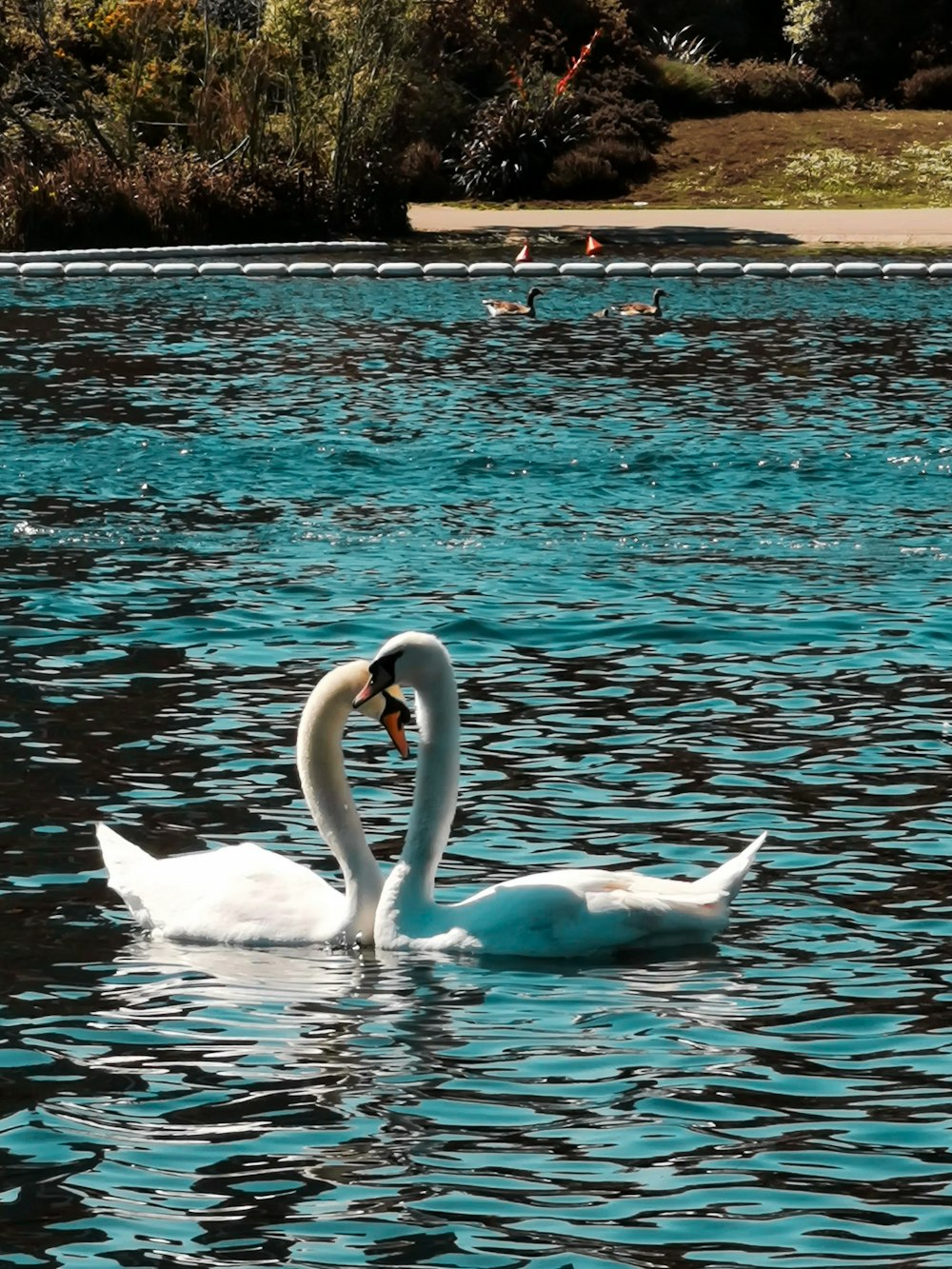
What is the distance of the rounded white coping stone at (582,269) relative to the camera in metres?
32.6

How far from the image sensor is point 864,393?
21.9 metres

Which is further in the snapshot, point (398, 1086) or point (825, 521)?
point (825, 521)

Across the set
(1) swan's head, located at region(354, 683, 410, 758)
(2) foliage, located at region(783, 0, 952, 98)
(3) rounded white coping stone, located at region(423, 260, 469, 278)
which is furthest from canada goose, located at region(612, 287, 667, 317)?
(2) foliage, located at region(783, 0, 952, 98)

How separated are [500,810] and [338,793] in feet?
4.86

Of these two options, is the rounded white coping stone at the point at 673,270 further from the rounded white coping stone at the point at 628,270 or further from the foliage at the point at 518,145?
the foliage at the point at 518,145

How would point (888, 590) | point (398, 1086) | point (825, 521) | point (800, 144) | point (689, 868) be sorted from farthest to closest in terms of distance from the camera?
point (800, 144), point (825, 521), point (888, 590), point (689, 868), point (398, 1086)

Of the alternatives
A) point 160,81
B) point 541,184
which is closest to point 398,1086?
point 160,81

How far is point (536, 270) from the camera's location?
108 feet

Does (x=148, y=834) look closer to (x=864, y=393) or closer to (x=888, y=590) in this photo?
(x=888, y=590)

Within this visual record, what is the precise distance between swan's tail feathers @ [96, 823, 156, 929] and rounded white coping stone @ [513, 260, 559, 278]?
25046mm

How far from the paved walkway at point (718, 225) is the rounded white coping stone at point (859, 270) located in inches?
159

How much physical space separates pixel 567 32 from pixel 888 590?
138ft

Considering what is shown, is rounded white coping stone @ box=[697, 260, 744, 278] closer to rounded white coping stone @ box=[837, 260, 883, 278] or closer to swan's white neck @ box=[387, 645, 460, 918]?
rounded white coping stone @ box=[837, 260, 883, 278]

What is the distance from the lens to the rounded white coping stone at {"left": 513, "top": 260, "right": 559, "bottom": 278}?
32.6 m
